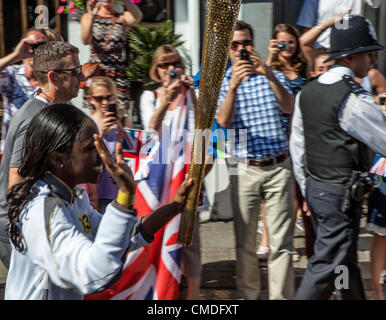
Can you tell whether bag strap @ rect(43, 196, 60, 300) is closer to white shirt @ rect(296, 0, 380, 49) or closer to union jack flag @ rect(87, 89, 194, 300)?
union jack flag @ rect(87, 89, 194, 300)

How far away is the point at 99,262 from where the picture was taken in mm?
1861

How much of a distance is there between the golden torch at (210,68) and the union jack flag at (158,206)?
1566 millimetres

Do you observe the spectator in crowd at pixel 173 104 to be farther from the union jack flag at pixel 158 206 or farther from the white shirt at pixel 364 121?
the white shirt at pixel 364 121

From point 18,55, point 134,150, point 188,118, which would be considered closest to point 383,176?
point 188,118

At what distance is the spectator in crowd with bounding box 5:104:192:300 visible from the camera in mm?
1896

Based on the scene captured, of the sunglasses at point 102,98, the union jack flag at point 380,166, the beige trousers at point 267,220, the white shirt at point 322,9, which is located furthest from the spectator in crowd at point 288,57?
the sunglasses at point 102,98

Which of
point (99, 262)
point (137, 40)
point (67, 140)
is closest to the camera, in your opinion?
point (99, 262)

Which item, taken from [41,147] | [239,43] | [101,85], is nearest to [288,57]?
[239,43]
